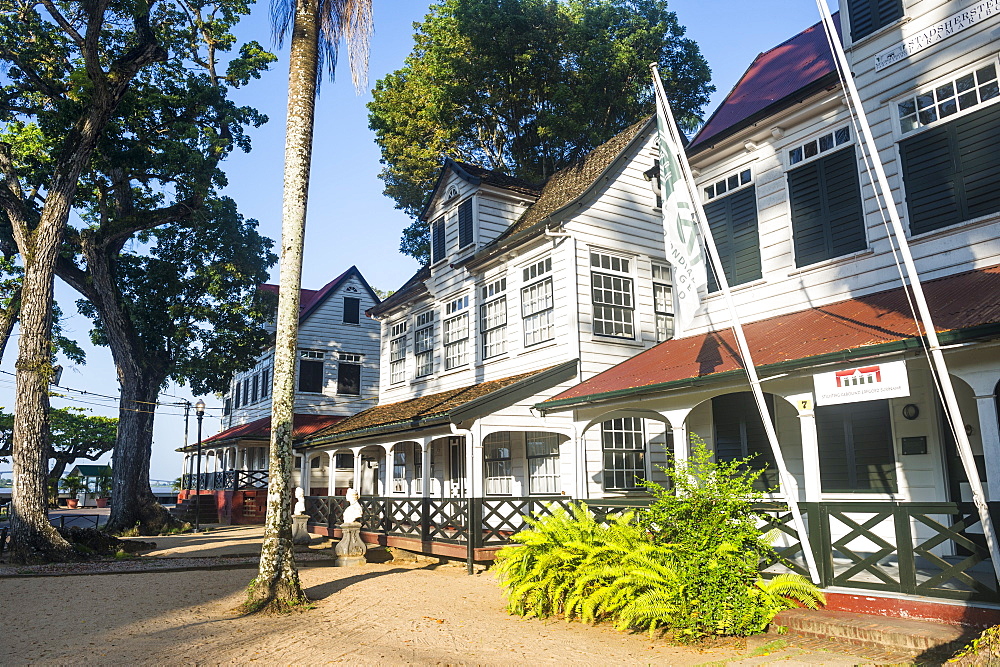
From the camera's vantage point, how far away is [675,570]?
853 centimetres

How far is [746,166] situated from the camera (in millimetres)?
14289

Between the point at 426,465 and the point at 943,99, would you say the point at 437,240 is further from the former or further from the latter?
the point at 943,99

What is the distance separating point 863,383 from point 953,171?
3933mm

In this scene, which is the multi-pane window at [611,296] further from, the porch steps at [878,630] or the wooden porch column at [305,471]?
the wooden porch column at [305,471]

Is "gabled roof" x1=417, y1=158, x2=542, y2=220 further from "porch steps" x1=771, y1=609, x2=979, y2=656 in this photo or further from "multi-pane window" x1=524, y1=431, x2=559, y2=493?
"porch steps" x1=771, y1=609, x2=979, y2=656

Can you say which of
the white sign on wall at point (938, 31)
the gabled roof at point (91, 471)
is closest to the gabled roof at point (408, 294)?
the white sign on wall at point (938, 31)

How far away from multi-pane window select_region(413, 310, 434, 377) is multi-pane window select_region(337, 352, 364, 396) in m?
11.2

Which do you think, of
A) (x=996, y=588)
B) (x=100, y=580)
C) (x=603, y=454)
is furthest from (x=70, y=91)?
(x=996, y=588)

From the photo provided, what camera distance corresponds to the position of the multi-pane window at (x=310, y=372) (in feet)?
112

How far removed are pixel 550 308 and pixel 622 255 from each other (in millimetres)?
2299

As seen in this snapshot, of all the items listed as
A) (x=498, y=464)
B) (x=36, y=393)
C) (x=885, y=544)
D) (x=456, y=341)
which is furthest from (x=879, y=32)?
(x=36, y=393)

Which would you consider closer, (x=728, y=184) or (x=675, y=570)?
(x=675, y=570)

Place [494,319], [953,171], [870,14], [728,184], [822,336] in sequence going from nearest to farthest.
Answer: [822,336] < [953,171] < [870,14] < [728,184] < [494,319]

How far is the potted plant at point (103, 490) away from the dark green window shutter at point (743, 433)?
181ft
